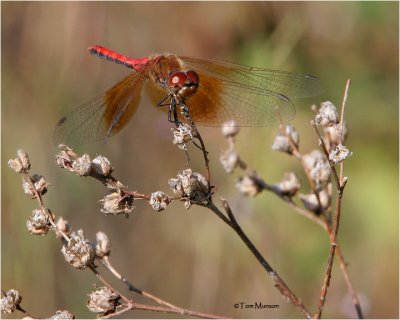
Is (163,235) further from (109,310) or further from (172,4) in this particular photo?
(109,310)

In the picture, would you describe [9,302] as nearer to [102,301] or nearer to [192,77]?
[102,301]

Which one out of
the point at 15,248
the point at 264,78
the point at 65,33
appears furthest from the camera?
the point at 65,33

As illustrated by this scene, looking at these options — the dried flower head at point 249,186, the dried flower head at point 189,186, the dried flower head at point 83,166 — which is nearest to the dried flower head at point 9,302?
the dried flower head at point 83,166

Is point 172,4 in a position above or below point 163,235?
above

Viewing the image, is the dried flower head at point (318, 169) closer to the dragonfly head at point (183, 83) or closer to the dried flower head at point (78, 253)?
the dragonfly head at point (183, 83)

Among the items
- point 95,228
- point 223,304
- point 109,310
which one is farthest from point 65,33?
point 109,310

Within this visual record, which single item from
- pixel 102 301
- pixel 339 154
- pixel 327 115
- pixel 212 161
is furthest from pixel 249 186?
pixel 212 161
